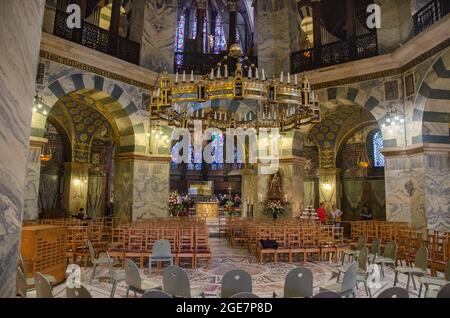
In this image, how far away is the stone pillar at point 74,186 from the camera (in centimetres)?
1557

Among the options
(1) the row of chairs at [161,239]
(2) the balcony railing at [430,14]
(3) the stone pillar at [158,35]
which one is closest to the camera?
(1) the row of chairs at [161,239]

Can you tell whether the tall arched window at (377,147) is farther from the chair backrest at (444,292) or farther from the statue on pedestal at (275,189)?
the chair backrest at (444,292)

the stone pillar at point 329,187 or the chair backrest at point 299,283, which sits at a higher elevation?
the stone pillar at point 329,187

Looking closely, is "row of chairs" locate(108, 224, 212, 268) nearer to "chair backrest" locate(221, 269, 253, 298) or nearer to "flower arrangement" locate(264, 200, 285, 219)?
"chair backrest" locate(221, 269, 253, 298)

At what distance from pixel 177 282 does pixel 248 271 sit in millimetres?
3640

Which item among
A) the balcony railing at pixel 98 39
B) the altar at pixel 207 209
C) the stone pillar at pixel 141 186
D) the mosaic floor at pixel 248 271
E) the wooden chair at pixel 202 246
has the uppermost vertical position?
the balcony railing at pixel 98 39

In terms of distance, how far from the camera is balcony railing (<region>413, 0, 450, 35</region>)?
948 cm

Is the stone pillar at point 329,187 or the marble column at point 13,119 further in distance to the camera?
the stone pillar at point 329,187

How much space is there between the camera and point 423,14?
409 inches

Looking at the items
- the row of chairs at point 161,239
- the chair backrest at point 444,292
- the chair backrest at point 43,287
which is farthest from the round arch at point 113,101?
the chair backrest at point 444,292

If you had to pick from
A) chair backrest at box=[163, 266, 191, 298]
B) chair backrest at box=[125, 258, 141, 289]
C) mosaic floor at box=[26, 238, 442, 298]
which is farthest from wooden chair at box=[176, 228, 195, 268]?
chair backrest at box=[163, 266, 191, 298]

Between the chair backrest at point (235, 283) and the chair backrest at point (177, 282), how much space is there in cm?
45

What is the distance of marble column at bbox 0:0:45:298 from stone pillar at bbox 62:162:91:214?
1269 centimetres

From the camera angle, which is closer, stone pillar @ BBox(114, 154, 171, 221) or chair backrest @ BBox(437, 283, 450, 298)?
chair backrest @ BBox(437, 283, 450, 298)
